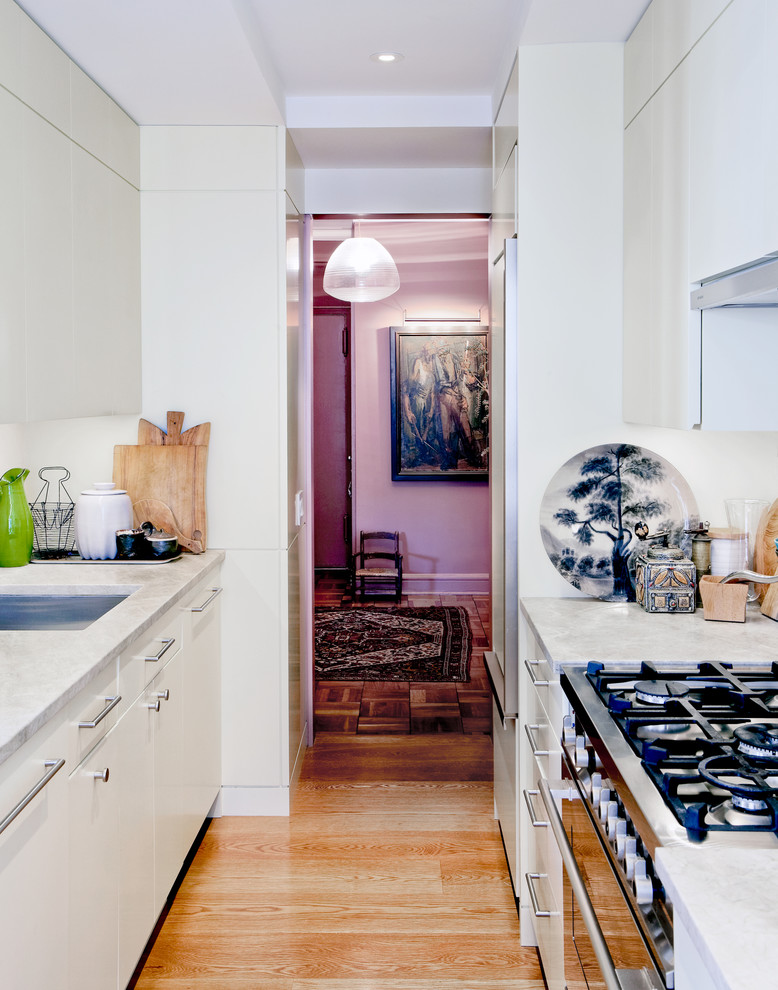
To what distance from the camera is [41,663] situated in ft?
5.80

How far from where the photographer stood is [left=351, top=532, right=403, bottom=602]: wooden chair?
6699 mm

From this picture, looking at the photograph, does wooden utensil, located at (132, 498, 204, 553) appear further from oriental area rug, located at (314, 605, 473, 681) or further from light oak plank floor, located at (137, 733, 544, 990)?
oriental area rug, located at (314, 605, 473, 681)

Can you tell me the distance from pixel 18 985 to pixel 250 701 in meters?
1.80

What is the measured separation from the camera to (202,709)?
2912 millimetres

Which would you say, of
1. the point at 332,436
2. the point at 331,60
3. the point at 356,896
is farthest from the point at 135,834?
the point at 332,436

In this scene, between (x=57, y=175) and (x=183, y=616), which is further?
(x=183, y=616)

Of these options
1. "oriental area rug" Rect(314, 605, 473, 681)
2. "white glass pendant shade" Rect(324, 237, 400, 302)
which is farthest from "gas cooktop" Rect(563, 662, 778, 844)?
"oriental area rug" Rect(314, 605, 473, 681)

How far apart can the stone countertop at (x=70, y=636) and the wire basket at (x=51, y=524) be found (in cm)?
21

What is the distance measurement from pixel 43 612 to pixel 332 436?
4.82 meters

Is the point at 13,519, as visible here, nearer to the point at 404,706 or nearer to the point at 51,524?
the point at 51,524

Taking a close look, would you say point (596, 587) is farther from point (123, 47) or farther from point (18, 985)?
point (123, 47)

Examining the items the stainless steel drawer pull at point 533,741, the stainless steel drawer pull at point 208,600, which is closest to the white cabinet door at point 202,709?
the stainless steel drawer pull at point 208,600

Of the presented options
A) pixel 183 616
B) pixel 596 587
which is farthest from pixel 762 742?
pixel 183 616

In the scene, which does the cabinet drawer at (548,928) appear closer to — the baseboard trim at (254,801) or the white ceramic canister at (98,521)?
the baseboard trim at (254,801)
